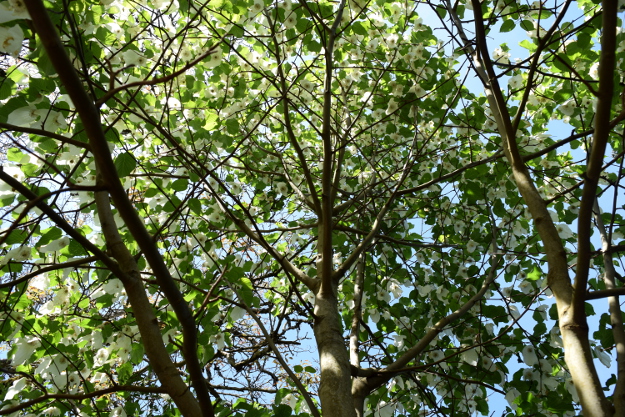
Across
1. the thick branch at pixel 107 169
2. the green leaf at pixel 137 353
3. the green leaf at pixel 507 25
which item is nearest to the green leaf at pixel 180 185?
the green leaf at pixel 137 353

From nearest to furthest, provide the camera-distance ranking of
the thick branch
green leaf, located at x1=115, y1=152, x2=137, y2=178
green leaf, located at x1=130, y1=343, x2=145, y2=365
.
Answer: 1. the thick branch
2. green leaf, located at x1=115, y1=152, x2=137, y2=178
3. green leaf, located at x1=130, y1=343, x2=145, y2=365

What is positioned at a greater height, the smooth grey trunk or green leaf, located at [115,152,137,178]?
green leaf, located at [115,152,137,178]

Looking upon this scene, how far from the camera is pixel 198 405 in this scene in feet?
5.78

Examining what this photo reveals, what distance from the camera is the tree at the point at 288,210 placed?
163 centimetres

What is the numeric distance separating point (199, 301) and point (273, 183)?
5.36ft

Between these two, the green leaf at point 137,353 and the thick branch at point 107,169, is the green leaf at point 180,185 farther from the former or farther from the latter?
the thick branch at point 107,169

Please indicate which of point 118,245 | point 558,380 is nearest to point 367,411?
point 558,380

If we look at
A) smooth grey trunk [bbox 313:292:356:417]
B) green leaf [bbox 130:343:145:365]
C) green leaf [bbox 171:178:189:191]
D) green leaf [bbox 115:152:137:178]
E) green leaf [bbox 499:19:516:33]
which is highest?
green leaf [bbox 499:19:516:33]

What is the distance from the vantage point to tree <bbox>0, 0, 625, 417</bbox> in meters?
1.63

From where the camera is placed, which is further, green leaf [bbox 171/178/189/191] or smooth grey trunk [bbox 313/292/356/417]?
green leaf [bbox 171/178/189/191]

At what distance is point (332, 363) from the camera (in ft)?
6.92

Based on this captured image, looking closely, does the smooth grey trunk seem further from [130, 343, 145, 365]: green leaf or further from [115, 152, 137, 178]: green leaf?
[115, 152, 137, 178]: green leaf

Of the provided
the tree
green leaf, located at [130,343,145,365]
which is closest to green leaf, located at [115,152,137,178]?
the tree

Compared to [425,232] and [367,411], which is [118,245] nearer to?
[367,411]
